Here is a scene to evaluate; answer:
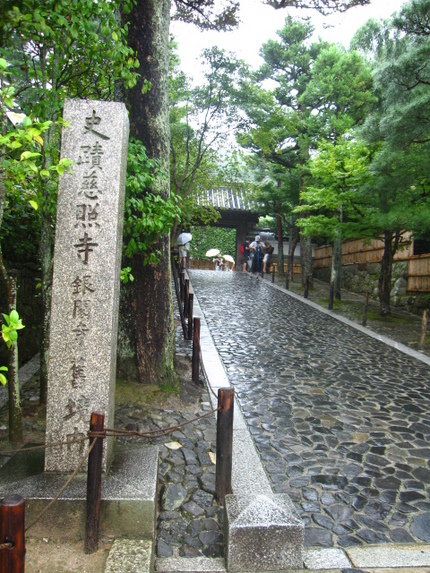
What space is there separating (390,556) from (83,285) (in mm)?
3135

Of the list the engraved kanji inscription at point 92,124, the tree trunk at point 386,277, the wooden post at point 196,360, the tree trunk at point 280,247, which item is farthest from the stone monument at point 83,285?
the tree trunk at point 280,247

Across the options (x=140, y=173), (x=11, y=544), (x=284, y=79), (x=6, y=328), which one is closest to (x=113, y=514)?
(x=11, y=544)

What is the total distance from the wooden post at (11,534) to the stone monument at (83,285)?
1.78 m

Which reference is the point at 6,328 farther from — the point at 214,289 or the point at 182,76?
the point at 214,289

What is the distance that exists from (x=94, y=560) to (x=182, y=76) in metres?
14.7

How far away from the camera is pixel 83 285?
12.3 ft

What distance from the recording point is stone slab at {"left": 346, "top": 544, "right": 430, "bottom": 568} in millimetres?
3295

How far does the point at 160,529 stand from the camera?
12.0 ft

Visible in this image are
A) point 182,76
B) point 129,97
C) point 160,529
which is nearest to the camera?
point 160,529

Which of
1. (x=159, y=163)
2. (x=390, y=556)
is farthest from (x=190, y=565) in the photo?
(x=159, y=163)

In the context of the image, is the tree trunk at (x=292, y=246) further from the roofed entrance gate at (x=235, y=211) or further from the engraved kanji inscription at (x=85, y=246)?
the engraved kanji inscription at (x=85, y=246)

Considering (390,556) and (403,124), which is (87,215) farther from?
(403,124)

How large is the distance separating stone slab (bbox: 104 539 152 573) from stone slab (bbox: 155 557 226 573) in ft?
0.46

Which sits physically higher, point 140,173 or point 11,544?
point 140,173
